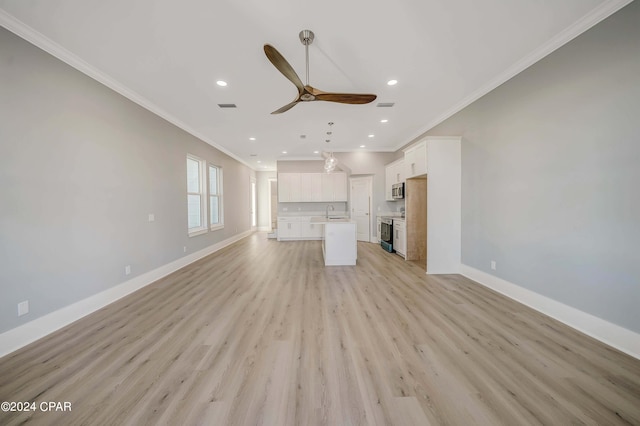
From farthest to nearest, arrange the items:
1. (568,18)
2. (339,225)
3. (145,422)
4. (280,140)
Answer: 1. (280,140)
2. (339,225)
3. (568,18)
4. (145,422)

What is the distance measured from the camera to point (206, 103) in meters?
3.62

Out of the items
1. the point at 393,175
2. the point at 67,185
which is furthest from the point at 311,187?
the point at 67,185

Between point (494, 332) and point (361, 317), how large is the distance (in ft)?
4.26

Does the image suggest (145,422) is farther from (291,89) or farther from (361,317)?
(291,89)

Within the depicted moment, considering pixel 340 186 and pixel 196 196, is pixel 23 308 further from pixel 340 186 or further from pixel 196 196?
pixel 340 186

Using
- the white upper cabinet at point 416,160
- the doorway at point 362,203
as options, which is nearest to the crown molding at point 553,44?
the white upper cabinet at point 416,160

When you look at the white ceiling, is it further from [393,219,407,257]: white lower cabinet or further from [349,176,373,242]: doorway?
[349,176,373,242]: doorway

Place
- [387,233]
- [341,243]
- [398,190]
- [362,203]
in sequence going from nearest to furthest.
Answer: [341,243], [398,190], [387,233], [362,203]

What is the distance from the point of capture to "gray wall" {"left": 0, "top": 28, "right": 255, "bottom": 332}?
195 centimetres

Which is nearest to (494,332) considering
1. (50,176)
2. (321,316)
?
(321,316)

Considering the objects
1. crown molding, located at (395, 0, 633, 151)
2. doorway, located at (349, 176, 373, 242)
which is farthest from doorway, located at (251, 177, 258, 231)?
crown molding, located at (395, 0, 633, 151)

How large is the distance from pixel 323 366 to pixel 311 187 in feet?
20.3

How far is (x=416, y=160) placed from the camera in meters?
4.25

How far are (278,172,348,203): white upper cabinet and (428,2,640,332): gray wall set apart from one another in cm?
458
